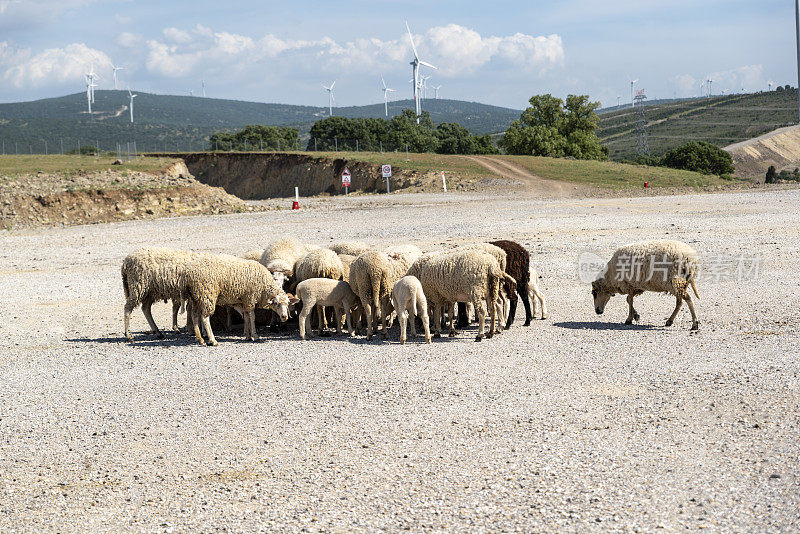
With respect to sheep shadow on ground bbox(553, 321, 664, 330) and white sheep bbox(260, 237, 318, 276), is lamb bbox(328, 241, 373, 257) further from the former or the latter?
sheep shadow on ground bbox(553, 321, 664, 330)

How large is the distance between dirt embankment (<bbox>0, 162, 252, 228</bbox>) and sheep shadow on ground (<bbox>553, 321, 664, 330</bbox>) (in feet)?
112

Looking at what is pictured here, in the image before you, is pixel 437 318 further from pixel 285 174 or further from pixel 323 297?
pixel 285 174

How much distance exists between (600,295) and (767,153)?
11418 centimetres

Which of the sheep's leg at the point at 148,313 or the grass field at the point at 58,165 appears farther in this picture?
the grass field at the point at 58,165

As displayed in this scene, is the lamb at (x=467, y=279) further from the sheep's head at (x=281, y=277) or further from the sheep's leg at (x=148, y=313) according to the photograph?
the sheep's leg at (x=148, y=313)

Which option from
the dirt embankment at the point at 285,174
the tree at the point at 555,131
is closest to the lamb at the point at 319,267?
the dirt embankment at the point at 285,174

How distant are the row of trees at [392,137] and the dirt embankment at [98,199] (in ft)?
162

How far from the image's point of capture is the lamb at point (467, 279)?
13.1 m

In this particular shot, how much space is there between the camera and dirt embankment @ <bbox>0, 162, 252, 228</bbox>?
42406 mm

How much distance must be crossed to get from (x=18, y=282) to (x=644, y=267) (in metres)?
18.1

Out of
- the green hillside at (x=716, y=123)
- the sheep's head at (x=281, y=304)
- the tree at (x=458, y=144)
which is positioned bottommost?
the sheep's head at (x=281, y=304)

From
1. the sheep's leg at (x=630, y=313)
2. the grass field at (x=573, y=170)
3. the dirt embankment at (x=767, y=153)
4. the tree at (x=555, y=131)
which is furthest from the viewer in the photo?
the dirt embankment at (x=767, y=153)

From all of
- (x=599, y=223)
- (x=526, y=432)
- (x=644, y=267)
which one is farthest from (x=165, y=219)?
(x=526, y=432)

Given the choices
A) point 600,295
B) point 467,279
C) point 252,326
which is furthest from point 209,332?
point 600,295
